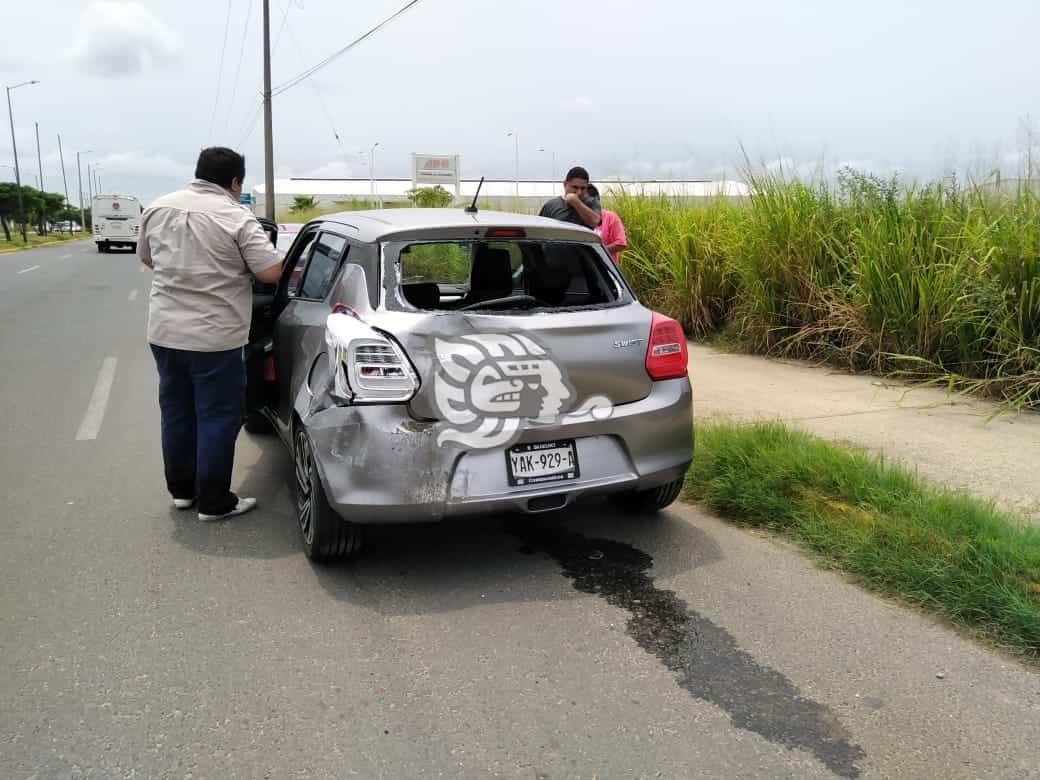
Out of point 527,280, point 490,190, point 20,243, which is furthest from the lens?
point 490,190

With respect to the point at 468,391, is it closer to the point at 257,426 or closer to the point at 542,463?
the point at 542,463

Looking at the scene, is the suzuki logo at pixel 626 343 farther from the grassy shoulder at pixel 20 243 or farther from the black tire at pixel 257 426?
the grassy shoulder at pixel 20 243

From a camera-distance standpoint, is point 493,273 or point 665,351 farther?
point 493,273

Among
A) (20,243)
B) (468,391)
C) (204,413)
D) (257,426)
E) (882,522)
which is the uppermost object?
(468,391)

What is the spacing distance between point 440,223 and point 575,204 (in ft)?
11.5

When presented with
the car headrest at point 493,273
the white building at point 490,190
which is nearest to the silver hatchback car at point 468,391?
the car headrest at point 493,273

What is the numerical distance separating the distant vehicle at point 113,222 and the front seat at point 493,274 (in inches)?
1598

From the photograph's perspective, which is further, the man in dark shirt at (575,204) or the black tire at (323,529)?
the man in dark shirt at (575,204)

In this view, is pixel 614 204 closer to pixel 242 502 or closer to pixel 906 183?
pixel 906 183

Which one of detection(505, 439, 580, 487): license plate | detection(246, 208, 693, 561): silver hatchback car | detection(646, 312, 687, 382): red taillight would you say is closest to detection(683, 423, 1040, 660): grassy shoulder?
detection(246, 208, 693, 561): silver hatchback car

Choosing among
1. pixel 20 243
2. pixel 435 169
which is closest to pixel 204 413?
pixel 435 169

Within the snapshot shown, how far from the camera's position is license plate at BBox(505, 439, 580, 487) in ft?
12.6

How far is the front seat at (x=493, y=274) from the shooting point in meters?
5.11

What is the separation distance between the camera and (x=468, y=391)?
378 centimetres
